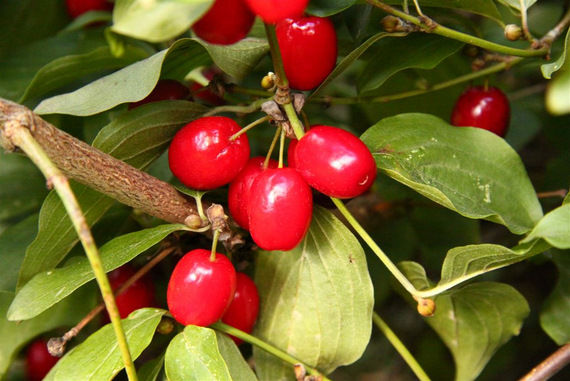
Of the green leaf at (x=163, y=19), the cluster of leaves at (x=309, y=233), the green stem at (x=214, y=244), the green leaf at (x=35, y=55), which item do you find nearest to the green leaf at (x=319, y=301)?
the cluster of leaves at (x=309, y=233)

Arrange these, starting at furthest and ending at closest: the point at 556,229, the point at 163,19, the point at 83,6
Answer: the point at 83,6 → the point at 556,229 → the point at 163,19

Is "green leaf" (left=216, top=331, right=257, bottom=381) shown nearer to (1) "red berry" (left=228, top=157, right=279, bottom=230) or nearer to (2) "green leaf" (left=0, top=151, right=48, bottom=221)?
(1) "red berry" (left=228, top=157, right=279, bottom=230)

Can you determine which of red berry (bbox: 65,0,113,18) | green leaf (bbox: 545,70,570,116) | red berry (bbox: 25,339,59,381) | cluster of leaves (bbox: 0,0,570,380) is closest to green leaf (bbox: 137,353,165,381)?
cluster of leaves (bbox: 0,0,570,380)

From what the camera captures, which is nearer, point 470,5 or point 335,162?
point 335,162

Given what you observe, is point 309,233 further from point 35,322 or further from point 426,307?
point 35,322

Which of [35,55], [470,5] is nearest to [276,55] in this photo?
[470,5]

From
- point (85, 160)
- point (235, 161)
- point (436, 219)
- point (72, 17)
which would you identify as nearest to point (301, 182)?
point (235, 161)
